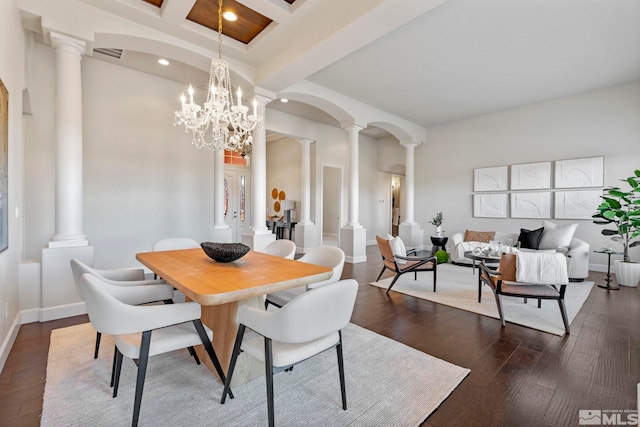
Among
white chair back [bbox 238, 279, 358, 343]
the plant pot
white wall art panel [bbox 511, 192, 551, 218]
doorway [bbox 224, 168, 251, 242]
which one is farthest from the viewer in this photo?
doorway [bbox 224, 168, 251, 242]

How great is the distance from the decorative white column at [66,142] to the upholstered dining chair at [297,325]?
2752 mm

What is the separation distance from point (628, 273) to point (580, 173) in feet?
6.81

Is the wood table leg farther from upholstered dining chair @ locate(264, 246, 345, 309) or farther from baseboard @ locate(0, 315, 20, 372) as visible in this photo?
baseboard @ locate(0, 315, 20, 372)

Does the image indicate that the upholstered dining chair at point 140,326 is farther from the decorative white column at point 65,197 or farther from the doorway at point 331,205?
the doorway at point 331,205

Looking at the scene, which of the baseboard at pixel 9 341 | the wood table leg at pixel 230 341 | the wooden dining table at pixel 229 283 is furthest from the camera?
the baseboard at pixel 9 341

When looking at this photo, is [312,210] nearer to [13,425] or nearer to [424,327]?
[424,327]

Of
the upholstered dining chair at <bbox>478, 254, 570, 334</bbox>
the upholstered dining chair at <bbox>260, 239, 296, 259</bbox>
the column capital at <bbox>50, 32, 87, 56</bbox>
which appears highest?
the column capital at <bbox>50, 32, 87, 56</bbox>

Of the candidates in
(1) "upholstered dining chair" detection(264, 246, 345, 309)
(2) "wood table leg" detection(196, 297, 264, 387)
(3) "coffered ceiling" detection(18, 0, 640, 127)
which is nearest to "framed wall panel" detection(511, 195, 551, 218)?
(3) "coffered ceiling" detection(18, 0, 640, 127)

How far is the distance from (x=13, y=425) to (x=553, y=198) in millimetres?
7845

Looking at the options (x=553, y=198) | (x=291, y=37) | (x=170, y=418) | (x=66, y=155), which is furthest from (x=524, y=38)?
(x=66, y=155)

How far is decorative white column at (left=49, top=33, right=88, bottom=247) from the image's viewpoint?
9.87 feet

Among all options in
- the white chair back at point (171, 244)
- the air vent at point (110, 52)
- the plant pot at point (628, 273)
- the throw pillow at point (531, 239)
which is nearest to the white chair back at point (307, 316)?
the white chair back at point (171, 244)

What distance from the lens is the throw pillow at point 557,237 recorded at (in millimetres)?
4859

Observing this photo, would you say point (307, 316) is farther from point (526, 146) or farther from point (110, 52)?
point (526, 146)
